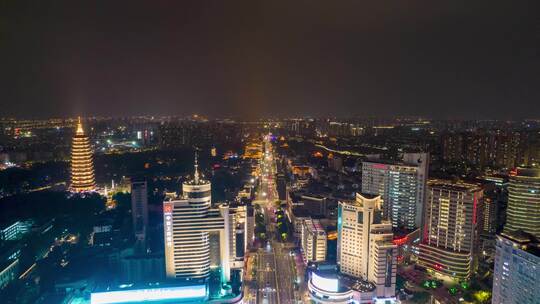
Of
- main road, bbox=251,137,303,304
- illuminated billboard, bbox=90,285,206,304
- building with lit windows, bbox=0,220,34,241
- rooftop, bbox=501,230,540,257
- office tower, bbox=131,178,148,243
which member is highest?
rooftop, bbox=501,230,540,257

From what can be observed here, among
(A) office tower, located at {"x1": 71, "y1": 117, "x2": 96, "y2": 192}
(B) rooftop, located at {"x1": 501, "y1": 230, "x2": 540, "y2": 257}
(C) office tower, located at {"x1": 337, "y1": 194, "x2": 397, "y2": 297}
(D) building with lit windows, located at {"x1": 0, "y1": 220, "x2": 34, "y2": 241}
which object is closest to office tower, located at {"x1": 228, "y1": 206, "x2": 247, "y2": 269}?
(C) office tower, located at {"x1": 337, "y1": 194, "x2": 397, "y2": 297}

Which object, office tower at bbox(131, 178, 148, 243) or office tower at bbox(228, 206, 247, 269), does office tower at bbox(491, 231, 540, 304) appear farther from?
office tower at bbox(131, 178, 148, 243)

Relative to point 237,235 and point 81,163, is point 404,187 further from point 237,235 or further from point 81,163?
point 81,163

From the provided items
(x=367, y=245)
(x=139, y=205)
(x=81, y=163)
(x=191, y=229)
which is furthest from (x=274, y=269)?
(x=81, y=163)

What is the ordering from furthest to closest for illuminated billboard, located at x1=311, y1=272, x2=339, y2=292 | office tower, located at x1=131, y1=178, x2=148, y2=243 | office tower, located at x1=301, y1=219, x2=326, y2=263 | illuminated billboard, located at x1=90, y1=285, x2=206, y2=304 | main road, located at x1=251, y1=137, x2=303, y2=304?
office tower, located at x1=131, y1=178, x2=148, y2=243
office tower, located at x1=301, y1=219, x2=326, y2=263
main road, located at x1=251, y1=137, x2=303, y2=304
illuminated billboard, located at x1=311, y1=272, x2=339, y2=292
illuminated billboard, located at x1=90, y1=285, x2=206, y2=304

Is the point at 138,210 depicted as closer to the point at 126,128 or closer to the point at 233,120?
the point at 126,128

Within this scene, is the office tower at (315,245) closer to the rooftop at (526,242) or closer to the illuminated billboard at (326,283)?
the illuminated billboard at (326,283)

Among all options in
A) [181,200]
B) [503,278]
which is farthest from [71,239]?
[503,278]
